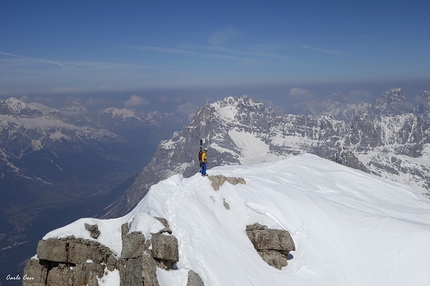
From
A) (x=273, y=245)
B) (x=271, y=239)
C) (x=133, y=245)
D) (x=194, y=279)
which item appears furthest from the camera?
(x=271, y=239)

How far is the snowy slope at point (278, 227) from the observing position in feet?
88.5

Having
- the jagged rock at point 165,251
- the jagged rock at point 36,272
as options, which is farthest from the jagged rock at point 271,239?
the jagged rock at point 36,272

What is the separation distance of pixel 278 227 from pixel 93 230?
1580cm

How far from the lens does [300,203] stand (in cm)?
3866

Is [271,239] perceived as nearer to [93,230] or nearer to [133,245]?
[133,245]

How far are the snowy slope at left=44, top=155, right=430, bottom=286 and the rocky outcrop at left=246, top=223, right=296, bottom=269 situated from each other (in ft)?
2.06

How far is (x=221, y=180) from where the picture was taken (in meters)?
38.3

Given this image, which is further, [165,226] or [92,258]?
[165,226]

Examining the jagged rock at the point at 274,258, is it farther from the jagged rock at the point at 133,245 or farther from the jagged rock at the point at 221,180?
the jagged rock at the point at 133,245

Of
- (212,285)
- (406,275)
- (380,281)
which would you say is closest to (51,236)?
(212,285)

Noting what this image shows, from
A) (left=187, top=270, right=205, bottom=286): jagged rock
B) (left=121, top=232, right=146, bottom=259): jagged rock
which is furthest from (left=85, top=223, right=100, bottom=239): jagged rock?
(left=187, top=270, right=205, bottom=286): jagged rock

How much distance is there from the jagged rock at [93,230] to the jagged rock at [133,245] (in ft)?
11.1

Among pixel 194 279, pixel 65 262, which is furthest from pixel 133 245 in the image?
pixel 65 262

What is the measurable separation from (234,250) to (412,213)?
27083 mm
